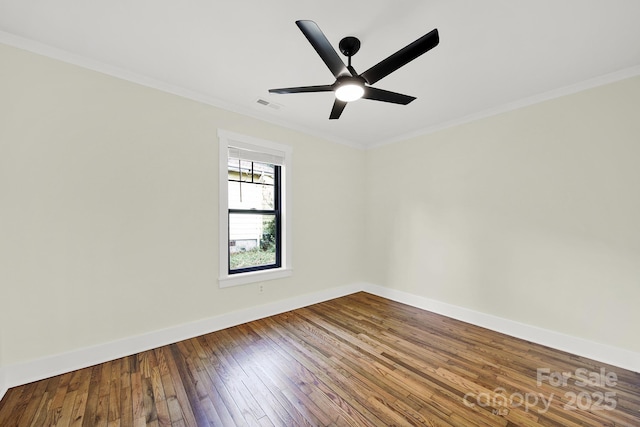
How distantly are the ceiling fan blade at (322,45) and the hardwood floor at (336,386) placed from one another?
91.6 inches

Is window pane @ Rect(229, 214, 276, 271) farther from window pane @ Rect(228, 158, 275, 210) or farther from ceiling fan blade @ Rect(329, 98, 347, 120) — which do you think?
ceiling fan blade @ Rect(329, 98, 347, 120)

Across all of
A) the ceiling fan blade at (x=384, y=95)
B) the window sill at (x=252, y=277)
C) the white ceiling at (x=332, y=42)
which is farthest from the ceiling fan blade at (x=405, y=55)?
the window sill at (x=252, y=277)

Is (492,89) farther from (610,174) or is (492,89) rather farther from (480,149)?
(610,174)

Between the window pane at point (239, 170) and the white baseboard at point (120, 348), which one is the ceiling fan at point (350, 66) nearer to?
the window pane at point (239, 170)

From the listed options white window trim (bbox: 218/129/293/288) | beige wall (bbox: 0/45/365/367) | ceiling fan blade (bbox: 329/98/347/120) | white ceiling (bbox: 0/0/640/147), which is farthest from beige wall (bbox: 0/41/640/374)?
ceiling fan blade (bbox: 329/98/347/120)

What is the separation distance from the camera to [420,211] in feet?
12.5

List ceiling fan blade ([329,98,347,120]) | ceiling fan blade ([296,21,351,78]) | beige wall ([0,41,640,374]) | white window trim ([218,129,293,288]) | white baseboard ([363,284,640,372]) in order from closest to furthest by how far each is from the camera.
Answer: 1. ceiling fan blade ([296,21,351,78])
2. beige wall ([0,41,640,374])
3. ceiling fan blade ([329,98,347,120])
4. white baseboard ([363,284,640,372])
5. white window trim ([218,129,293,288])

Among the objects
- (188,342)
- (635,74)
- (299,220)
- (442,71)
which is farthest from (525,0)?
(188,342)

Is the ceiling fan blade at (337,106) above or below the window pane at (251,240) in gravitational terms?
above

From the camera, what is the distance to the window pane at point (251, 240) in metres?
3.30

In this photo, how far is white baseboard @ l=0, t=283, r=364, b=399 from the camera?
1.98 meters

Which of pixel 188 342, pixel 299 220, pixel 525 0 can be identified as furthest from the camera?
pixel 299 220

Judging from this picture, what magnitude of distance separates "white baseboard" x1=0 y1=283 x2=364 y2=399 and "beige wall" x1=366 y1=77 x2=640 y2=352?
231 centimetres

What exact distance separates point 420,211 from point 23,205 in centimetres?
423
